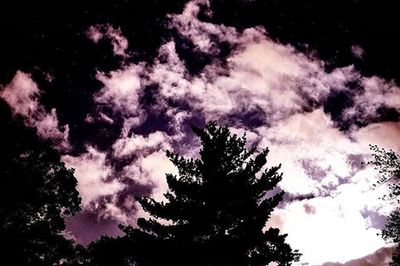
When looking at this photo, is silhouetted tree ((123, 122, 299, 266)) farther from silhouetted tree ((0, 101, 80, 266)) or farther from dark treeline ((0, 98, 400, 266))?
silhouetted tree ((0, 101, 80, 266))

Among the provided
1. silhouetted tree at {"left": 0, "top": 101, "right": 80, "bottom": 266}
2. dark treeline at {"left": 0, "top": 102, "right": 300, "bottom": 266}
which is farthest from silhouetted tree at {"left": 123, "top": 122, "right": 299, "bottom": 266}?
silhouetted tree at {"left": 0, "top": 101, "right": 80, "bottom": 266}

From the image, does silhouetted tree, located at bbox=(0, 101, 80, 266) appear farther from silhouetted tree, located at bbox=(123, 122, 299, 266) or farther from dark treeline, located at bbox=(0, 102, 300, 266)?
silhouetted tree, located at bbox=(123, 122, 299, 266)

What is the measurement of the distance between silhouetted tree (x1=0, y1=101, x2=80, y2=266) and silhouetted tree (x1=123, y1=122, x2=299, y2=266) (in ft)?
14.2

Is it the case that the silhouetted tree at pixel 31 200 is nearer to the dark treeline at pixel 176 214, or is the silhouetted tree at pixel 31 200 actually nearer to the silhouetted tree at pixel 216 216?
the dark treeline at pixel 176 214

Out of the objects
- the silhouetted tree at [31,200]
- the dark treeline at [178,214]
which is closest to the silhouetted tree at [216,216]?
the dark treeline at [178,214]

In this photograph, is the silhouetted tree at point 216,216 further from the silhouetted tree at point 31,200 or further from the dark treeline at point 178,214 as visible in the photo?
the silhouetted tree at point 31,200

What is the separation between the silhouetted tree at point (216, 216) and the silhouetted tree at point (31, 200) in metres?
4.32

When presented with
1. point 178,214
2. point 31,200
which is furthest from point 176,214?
point 31,200

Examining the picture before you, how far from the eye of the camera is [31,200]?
697 inches

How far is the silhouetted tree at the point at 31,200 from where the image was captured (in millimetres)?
16547

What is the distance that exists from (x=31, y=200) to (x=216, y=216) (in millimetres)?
8670

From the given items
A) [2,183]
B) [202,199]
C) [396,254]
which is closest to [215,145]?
[202,199]

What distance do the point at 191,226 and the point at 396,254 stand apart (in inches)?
736

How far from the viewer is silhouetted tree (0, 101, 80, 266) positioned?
54.3 feet
